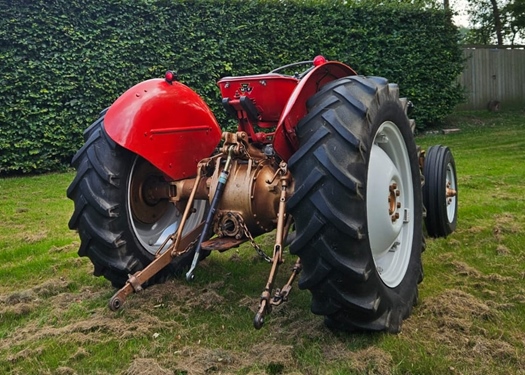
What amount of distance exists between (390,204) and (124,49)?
7654 millimetres

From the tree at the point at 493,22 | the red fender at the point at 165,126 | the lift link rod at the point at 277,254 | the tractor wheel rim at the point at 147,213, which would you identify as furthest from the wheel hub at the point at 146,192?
the tree at the point at 493,22

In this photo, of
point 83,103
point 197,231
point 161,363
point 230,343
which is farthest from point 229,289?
point 83,103

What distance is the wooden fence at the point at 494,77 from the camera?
52.7 feet

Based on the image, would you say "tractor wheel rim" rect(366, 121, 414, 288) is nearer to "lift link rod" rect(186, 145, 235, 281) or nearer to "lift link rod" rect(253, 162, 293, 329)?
"lift link rod" rect(253, 162, 293, 329)

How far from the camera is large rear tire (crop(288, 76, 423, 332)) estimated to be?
95.8 inches

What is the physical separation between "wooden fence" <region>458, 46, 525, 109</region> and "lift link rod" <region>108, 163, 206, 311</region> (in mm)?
14414

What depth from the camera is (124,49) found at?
9.53 metres

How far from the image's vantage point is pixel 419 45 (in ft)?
40.9

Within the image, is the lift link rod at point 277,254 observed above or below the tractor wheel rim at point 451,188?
above

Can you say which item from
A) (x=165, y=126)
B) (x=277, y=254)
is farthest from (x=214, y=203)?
(x=165, y=126)

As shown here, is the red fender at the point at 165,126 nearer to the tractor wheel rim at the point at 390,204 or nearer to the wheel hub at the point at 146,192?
the wheel hub at the point at 146,192

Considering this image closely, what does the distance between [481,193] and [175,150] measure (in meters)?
4.43

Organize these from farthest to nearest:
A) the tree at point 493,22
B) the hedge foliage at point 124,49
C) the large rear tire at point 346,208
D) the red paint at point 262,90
→ the tree at point 493,22
the hedge foliage at point 124,49
the red paint at point 262,90
the large rear tire at point 346,208

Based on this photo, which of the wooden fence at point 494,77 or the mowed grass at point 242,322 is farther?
the wooden fence at point 494,77
